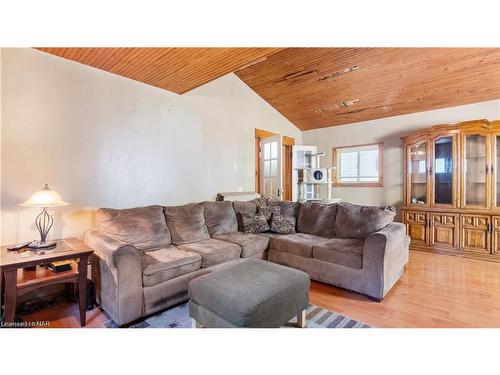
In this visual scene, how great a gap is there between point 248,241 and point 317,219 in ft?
3.47

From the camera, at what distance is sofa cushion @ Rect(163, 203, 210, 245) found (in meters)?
2.84

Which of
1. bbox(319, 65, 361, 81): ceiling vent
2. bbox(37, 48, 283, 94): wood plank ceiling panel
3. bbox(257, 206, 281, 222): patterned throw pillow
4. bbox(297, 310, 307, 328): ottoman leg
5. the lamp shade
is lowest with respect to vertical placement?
bbox(297, 310, 307, 328): ottoman leg

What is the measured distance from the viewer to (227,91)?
4.21 meters

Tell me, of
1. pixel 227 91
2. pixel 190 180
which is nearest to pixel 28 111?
pixel 190 180

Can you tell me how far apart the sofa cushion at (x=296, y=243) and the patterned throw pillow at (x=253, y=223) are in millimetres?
284

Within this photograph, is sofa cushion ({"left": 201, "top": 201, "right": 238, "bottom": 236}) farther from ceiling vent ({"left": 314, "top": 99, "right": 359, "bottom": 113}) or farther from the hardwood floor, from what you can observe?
ceiling vent ({"left": 314, "top": 99, "right": 359, "bottom": 113})

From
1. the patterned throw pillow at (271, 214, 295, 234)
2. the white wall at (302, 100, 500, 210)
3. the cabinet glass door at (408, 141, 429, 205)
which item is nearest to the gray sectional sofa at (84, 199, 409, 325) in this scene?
the patterned throw pillow at (271, 214, 295, 234)

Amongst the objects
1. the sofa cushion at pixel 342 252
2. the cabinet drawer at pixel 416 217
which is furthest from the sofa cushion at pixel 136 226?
the cabinet drawer at pixel 416 217

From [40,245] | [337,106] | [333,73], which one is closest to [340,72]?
[333,73]

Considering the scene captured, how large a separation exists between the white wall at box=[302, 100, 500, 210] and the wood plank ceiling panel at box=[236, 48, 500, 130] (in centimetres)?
15

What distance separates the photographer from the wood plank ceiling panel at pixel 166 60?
238 centimetres
